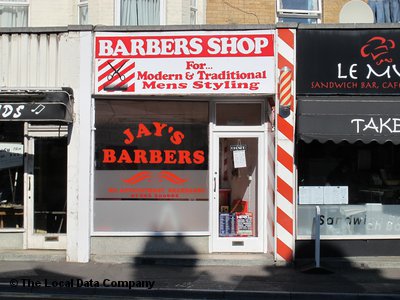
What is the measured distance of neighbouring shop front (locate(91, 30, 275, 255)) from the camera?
10.9 m

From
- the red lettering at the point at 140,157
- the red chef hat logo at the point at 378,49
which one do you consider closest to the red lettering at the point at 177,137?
the red lettering at the point at 140,157

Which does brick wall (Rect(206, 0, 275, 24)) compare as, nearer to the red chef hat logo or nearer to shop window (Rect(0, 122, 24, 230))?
the red chef hat logo

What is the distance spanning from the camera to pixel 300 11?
40.8 ft

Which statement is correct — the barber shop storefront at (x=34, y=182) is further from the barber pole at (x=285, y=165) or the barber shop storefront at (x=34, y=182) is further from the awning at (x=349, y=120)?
the awning at (x=349, y=120)

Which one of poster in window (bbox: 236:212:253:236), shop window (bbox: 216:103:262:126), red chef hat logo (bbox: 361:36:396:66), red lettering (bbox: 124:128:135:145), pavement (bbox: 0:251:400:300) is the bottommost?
pavement (bbox: 0:251:400:300)

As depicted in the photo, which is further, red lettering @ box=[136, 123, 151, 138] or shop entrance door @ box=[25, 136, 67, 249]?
shop entrance door @ box=[25, 136, 67, 249]

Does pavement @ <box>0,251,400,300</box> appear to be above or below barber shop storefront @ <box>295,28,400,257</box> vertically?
below

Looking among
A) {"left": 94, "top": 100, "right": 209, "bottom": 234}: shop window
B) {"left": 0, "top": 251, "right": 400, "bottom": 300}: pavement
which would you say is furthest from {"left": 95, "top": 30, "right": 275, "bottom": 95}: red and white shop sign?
{"left": 0, "top": 251, "right": 400, "bottom": 300}: pavement

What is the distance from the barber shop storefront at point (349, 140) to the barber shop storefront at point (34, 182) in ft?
14.9

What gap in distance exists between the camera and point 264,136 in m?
11.4

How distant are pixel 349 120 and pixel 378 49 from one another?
1.49 metres

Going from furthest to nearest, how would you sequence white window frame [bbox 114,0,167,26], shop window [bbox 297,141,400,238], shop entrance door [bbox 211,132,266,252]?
white window frame [bbox 114,0,167,26]
shop entrance door [bbox 211,132,266,252]
shop window [bbox 297,141,400,238]

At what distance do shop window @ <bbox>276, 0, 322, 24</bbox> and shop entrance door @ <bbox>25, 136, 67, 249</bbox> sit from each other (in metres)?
5.09

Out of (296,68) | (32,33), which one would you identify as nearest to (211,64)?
(296,68)
